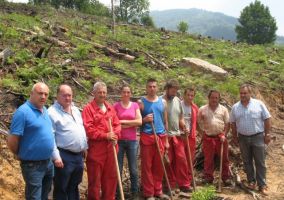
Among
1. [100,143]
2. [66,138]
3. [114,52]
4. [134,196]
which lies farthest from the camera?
[114,52]

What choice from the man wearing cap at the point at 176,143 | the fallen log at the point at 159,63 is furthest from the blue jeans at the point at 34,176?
the fallen log at the point at 159,63

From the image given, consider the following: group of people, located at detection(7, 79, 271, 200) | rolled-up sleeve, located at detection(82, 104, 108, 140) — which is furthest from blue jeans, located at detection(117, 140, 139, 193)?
rolled-up sleeve, located at detection(82, 104, 108, 140)

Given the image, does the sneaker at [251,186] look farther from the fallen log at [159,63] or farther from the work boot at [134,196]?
the fallen log at [159,63]

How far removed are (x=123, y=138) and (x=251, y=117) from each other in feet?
8.62

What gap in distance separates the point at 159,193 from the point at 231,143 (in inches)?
122

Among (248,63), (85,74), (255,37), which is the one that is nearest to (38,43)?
(85,74)

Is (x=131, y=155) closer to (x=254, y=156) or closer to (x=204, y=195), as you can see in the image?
(x=204, y=195)

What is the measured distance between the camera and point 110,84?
10961mm

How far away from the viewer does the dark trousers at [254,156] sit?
8.02 metres

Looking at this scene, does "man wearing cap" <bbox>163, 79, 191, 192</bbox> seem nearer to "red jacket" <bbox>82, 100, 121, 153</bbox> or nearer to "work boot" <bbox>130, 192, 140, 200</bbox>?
"work boot" <bbox>130, 192, 140, 200</bbox>

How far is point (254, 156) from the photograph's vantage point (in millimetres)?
8133

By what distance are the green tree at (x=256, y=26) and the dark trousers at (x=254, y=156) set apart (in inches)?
1827

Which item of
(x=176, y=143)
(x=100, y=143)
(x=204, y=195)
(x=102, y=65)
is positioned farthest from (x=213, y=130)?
(x=102, y=65)

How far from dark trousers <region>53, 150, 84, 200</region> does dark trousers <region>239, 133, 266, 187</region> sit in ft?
11.7
